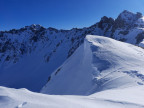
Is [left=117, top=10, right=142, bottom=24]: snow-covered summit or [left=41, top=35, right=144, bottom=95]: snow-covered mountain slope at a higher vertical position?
[left=117, top=10, right=142, bottom=24]: snow-covered summit

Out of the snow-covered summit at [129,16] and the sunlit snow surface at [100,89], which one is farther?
the snow-covered summit at [129,16]

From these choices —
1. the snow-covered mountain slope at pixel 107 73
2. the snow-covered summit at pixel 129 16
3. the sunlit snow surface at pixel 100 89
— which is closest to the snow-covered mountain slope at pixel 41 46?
the snow-covered summit at pixel 129 16

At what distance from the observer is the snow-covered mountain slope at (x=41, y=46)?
238 ft

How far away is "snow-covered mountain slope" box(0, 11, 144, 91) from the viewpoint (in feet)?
238

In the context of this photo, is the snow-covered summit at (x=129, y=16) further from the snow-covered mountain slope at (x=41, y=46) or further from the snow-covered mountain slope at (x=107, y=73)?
the snow-covered mountain slope at (x=107, y=73)

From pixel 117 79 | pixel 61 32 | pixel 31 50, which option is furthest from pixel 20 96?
pixel 31 50

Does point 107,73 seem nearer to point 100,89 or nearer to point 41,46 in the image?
point 100,89

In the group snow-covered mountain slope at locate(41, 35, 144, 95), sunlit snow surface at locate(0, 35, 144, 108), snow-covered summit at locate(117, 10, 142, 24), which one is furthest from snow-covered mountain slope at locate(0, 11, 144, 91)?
sunlit snow surface at locate(0, 35, 144, 108)

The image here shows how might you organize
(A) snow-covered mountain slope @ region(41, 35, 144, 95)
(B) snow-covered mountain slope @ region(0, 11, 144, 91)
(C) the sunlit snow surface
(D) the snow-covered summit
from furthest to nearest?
(B) snow-covered mountain slope @ region(0, 11, 144, 91) < (D) the snow-covered summit < (A) snow-covered mountain slope @ region(41, 35, 144, 95) < (C) the sunlit snow surface

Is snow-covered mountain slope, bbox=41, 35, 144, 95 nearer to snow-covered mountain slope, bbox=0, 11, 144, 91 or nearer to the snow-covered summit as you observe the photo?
snow-covered mountain slope, bbox=0, 11, 144, 91

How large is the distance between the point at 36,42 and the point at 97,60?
124241 mm

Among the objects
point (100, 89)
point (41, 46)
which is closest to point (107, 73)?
point (100, 89)

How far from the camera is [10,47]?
132 m

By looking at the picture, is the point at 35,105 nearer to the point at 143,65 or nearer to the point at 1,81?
the point at 143,65
